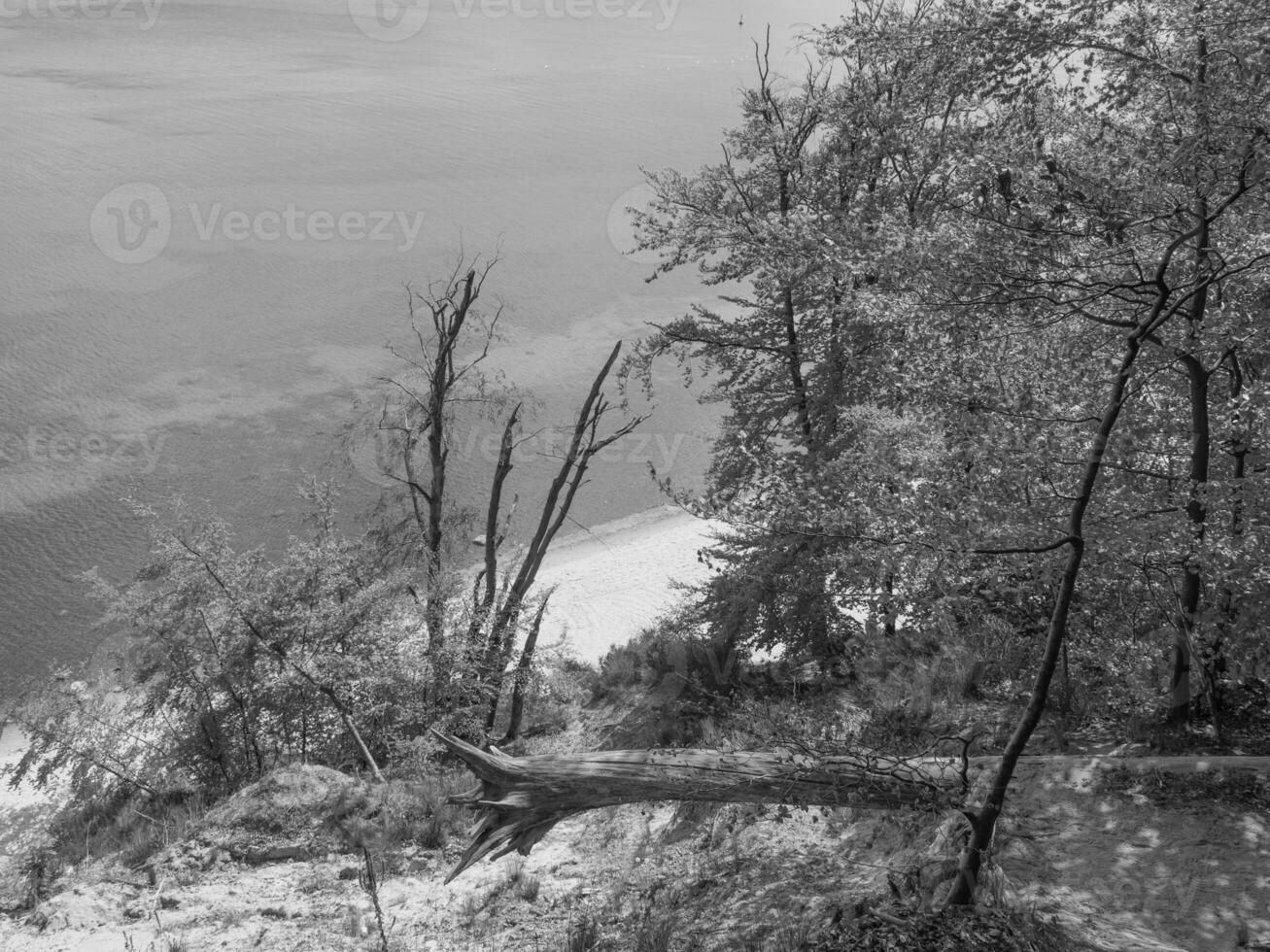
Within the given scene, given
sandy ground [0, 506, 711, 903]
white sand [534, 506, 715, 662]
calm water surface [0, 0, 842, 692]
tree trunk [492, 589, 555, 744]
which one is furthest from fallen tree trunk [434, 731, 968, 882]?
white sand [534, 506, 715, 662]

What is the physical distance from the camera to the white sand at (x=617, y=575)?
20250mm

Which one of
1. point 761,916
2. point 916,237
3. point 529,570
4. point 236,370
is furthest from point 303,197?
point 761,916

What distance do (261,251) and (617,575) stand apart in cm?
2232

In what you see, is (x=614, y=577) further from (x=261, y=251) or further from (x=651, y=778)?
(x=261, y=251)

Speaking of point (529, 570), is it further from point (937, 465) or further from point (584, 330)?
point (584, 330)

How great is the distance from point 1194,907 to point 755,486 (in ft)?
28.6

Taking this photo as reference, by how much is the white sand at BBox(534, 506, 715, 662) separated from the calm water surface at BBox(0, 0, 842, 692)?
881mm

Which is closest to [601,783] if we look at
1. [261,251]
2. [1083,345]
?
[1083,345]

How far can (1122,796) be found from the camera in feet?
21.7

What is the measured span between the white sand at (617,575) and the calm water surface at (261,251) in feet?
2.89

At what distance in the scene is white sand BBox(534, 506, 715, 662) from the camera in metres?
20.2

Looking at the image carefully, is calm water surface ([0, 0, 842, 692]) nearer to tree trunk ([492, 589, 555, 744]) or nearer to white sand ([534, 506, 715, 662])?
white sand ([534, 506, 715, 662])

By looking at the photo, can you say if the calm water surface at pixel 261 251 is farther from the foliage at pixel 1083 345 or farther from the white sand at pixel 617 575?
the foliage at pixel 1083 345

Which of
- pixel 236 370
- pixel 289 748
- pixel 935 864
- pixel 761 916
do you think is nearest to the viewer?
pixel 935 864
